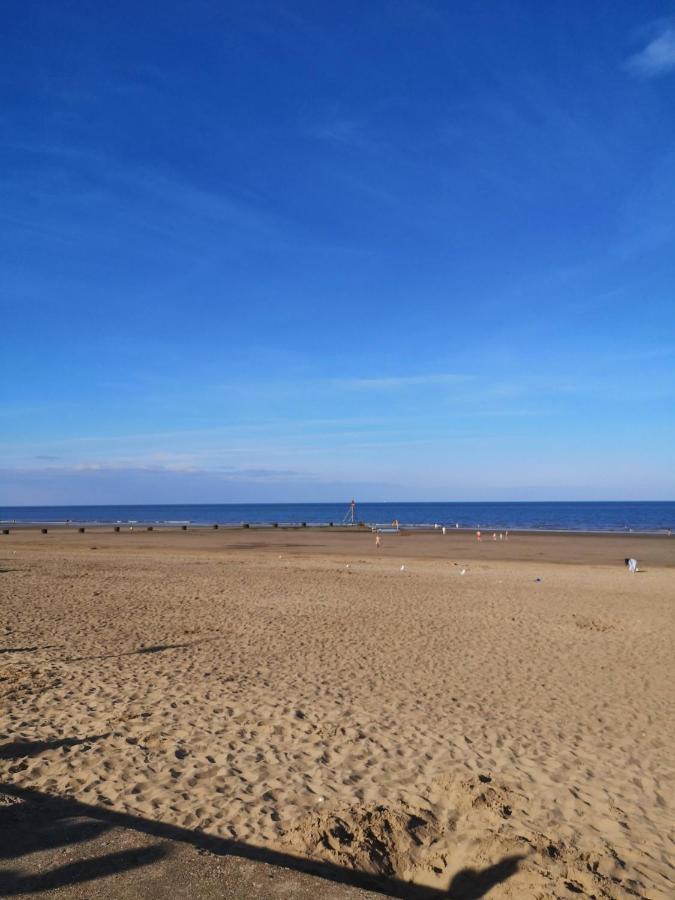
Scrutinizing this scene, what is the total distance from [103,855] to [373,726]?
4.58 meters

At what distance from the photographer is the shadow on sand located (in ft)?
11.8

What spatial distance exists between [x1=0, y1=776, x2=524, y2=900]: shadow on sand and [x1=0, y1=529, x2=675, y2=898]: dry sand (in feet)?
0.23

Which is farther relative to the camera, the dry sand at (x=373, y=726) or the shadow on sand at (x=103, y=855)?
the dry sand at (x=373, y=726)

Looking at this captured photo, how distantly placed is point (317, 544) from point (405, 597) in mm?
26437

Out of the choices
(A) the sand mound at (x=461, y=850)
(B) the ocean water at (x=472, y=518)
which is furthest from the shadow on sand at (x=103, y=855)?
(B) the ocean water at (x=472, y=518)

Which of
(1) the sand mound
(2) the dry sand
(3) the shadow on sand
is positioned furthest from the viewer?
(2) the dry sand

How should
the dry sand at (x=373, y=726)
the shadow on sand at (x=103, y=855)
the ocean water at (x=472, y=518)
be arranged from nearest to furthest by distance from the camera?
the shadow on sand at (x=103, y=855), the dry sand at (x=373, y=726), the ocean water at (x=472, y=518)

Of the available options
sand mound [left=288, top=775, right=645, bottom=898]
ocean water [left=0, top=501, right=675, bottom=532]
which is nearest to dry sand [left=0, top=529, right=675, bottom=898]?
sand mound [left=288, top=775, right=645, bottom=898]

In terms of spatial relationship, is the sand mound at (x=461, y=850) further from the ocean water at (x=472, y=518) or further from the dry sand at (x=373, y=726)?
the ocean water at (x=472, y=518)

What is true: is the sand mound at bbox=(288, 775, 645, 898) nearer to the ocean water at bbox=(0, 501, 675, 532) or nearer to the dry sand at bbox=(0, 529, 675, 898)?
the dry sand at bbox=(0, 529, 675, 898)

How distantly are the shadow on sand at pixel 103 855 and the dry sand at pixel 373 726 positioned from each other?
7 centimetres

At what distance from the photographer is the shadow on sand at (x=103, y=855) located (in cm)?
359

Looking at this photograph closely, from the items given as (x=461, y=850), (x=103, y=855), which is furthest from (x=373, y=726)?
(x=103, y=855)

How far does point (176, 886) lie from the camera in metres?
3.44
